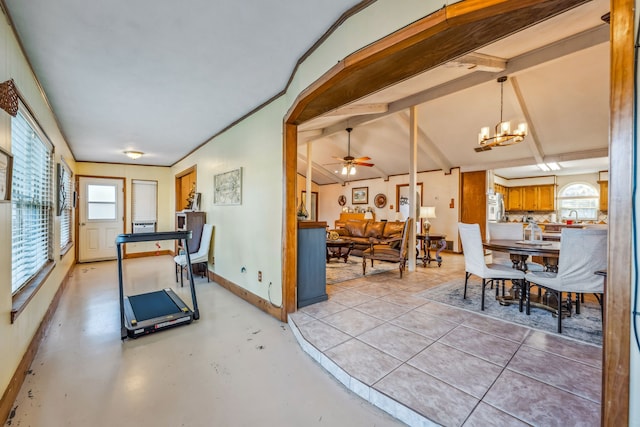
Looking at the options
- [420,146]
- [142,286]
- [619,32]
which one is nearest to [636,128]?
[619,32]

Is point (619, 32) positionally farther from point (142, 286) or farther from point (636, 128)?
point (142, 286)

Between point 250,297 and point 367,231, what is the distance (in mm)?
4265

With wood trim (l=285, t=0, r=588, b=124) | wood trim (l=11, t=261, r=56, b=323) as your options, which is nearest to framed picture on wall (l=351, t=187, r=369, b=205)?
wood trim (l=285, t=0, r=588, b=124)

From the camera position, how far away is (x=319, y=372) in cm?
197

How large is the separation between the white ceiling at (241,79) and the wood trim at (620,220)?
1.37m

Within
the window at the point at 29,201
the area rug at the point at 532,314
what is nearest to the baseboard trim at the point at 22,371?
the window at the point at 29,201

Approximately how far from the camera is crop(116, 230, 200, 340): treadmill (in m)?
2.53

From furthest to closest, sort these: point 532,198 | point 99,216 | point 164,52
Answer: point 532,198 → point 99,216 → point 164,52

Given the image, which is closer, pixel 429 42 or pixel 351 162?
pixel 429 42

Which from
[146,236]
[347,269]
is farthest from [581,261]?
[146,236]

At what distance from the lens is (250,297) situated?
3.41 meters

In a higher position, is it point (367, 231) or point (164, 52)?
point (164, 52)

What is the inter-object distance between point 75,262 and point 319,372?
22.7 ft

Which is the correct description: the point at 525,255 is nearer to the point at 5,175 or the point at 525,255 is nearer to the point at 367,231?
the point at 367,231
